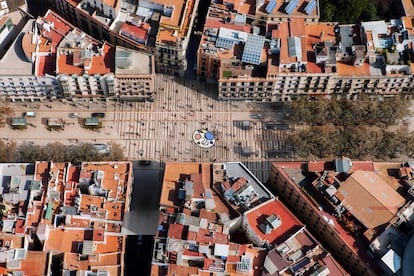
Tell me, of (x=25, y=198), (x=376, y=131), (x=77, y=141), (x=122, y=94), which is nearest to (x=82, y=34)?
(x=122, y=94)

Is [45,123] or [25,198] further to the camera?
[45,123]

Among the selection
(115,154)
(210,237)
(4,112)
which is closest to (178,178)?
(210,237)

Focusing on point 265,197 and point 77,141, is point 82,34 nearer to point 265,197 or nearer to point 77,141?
point 77,141

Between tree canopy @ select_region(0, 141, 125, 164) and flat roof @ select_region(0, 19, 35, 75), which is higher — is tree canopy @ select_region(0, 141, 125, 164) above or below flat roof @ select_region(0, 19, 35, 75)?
below

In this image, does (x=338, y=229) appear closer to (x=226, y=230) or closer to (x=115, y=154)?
(x=226, y=230)

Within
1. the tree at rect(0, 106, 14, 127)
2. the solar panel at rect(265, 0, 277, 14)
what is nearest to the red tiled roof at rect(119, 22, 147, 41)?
the solar panel at rect(265, 0, 277, 14)

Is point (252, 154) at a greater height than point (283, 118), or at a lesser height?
lesser

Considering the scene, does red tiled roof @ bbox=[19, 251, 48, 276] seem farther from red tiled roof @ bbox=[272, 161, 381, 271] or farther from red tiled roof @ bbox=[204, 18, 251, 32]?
red tiled roof @ bbox=[204, 18, 251, 32]
